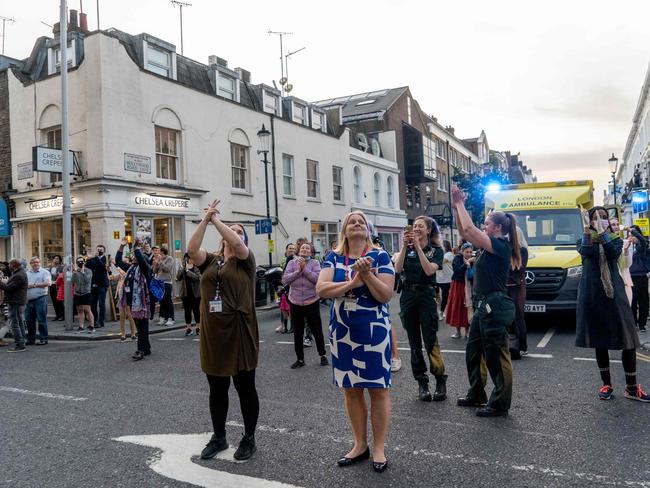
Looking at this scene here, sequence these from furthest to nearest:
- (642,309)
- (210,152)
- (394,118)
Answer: (394,118), (210,152), (642,309)

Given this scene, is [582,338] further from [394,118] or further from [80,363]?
[394,118]

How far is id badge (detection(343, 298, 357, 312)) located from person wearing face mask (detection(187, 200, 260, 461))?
0.85 meters

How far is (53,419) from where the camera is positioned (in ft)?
17.2

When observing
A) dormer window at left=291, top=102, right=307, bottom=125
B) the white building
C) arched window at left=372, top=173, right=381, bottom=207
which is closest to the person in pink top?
the white building

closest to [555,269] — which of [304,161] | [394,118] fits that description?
[304,161]

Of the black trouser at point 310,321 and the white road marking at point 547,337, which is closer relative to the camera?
the black trouser at point 310,321

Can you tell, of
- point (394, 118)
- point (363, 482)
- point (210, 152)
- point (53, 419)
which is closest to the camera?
point (363, 482)

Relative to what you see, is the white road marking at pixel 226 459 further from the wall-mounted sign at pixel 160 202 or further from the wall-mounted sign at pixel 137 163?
the wall-mounted sign at pixel 137 163

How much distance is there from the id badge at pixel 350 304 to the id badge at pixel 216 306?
38.2 inches

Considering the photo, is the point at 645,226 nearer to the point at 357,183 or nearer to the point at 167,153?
the point at 167,153

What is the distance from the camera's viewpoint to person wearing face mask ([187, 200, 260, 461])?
4.02 metres

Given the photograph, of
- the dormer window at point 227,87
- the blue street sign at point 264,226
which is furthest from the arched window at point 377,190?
the blue street sign at point 264,226

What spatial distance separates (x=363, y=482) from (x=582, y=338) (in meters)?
2.97

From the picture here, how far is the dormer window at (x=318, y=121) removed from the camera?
84.9 ft
